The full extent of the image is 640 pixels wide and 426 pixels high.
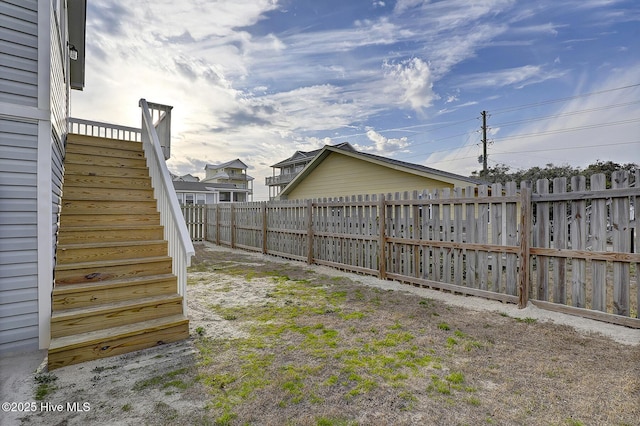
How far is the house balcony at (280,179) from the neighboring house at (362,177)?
18.0 m

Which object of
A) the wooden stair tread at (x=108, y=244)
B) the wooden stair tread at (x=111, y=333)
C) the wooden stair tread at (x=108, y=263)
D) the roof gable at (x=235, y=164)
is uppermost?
the roof gable at (x=235, y=164)

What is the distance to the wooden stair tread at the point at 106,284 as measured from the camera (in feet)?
10.2

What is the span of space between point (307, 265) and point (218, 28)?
614 centimetres

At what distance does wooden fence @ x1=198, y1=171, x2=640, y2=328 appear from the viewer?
3.66 metres

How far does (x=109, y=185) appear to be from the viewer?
4.79 metres

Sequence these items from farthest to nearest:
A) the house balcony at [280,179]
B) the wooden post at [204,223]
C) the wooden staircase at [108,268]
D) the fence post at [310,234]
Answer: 1. the house balcony at [280,179]
2. the wooden post at [204,223]
3. the fence post at [310,234]
4. the wooden staircase at [108,268]

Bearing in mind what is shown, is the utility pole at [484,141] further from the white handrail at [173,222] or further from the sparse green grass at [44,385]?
the sparse green grass at [44,385]

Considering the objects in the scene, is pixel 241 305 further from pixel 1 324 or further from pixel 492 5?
pixel 492 5

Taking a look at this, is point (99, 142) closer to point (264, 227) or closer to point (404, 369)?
point (264, 227)

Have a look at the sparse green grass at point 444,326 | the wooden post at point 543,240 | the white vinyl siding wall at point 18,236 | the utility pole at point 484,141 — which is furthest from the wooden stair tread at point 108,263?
the utility pole at point 484,141

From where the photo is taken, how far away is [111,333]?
2938mm

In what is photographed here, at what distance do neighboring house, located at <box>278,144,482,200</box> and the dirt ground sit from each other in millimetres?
5997

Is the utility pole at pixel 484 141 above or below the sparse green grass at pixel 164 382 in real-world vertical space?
above

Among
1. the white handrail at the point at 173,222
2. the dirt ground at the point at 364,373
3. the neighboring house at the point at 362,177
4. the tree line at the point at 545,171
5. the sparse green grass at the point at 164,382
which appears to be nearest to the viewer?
the dirt ground at the point at 364,373
